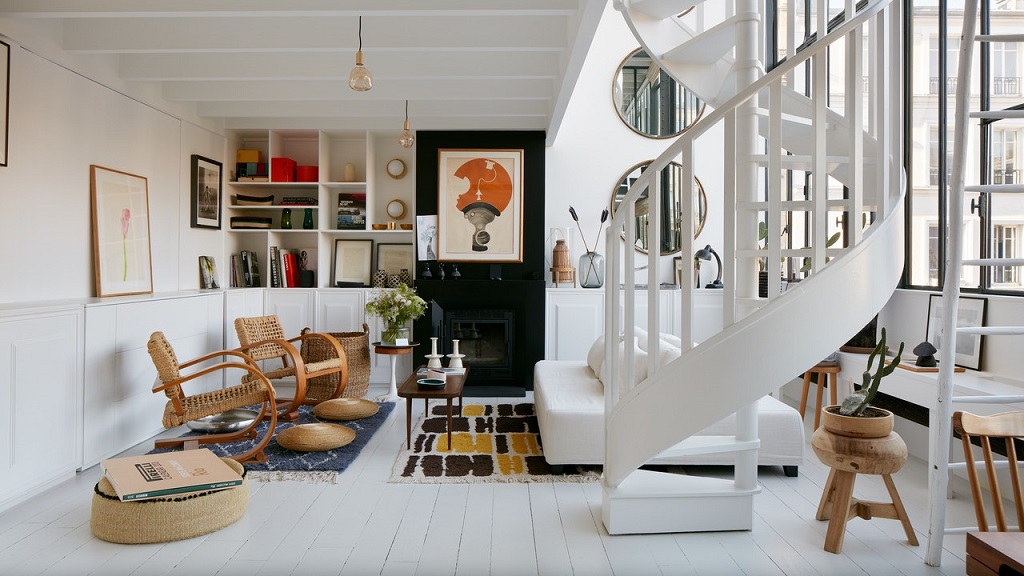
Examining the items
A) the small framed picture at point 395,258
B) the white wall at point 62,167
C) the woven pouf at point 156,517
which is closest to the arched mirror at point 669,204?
the small framed picture at point 395,258

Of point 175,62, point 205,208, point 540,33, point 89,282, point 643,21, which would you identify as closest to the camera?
point 643,21

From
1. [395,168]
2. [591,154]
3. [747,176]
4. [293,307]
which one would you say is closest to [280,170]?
[395,168]

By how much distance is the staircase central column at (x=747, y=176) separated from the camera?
107 inches

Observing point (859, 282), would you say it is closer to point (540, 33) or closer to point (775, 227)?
point (775, 227)

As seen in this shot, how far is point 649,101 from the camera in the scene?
619cm

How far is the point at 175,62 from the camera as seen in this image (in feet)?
14.4

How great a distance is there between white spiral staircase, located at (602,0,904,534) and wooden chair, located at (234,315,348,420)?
2.44 metres

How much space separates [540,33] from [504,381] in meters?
3.32

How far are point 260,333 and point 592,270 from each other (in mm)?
3098

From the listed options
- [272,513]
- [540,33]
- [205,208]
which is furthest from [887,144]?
[205,208]

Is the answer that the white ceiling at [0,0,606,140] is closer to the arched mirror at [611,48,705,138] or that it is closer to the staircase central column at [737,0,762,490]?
the staircase central column at [737,0,762,490]

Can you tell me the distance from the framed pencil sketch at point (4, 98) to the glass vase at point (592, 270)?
446 centimetres

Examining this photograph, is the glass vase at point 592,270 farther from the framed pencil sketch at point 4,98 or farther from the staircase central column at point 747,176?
the framed pencil sketch at point 4,98

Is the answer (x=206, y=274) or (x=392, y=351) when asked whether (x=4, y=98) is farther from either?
(x=392, y=351)
